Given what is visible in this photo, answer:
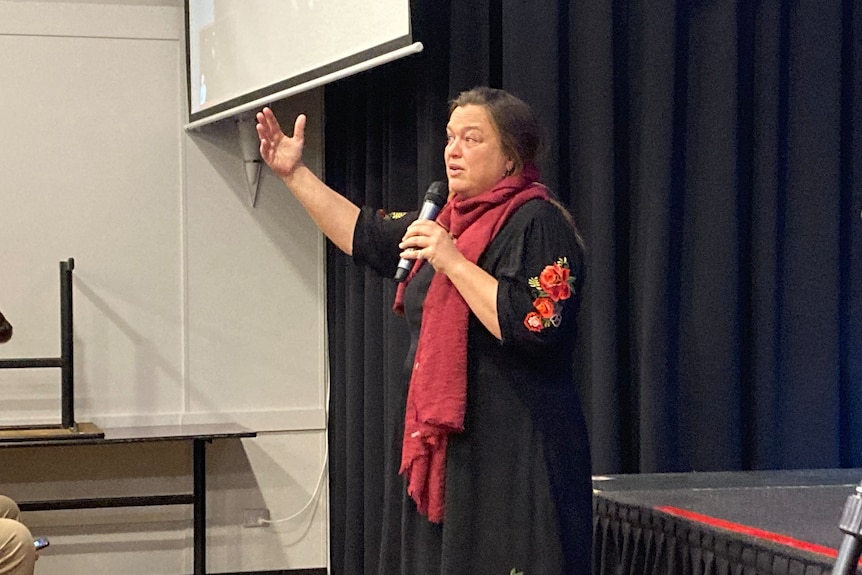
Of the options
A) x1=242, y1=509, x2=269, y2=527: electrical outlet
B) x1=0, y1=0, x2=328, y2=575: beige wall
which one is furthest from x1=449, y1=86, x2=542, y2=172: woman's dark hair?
x1=242, y1=509, x2=269, y2=527: electrical outlet

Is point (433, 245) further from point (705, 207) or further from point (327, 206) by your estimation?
point (705, 207)

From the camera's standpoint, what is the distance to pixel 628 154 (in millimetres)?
2736

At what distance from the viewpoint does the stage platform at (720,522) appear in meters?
1.60

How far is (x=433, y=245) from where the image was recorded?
5.59 ft

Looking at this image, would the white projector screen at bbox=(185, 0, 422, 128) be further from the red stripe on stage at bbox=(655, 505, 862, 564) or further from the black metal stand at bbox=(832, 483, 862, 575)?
the black metal stand at bbox=(832, 483, 862, 575)

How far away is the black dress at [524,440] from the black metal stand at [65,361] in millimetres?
2007

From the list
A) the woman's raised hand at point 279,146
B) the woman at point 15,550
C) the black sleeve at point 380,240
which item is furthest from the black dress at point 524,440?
the woman at point 15,550

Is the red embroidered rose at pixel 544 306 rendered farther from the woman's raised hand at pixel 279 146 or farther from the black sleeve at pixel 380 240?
the woman's raised hand at pixel 279 146

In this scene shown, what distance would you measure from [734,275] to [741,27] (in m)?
0.62

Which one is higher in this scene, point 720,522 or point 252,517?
point 720,522

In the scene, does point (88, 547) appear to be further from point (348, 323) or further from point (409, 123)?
point (409, 123)

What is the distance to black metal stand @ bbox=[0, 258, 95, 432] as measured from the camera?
3430 millimetres

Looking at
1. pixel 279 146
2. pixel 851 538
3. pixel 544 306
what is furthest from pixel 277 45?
pixel 851 538

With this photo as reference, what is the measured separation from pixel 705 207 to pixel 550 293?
1085 mm
